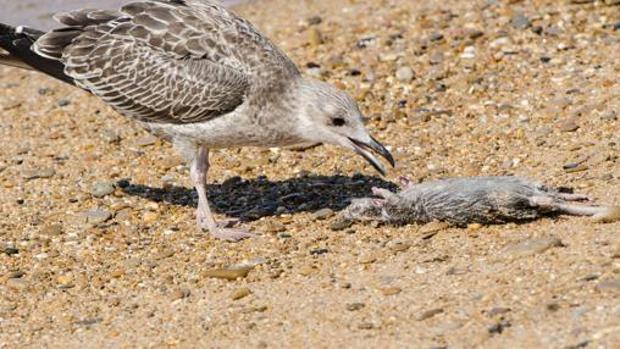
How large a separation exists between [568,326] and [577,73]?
4757 mm

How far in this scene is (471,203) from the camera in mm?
7785

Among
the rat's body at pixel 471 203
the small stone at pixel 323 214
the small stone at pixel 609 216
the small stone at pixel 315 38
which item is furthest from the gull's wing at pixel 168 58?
the small stone at pixel 315 38

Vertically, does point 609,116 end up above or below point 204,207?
above

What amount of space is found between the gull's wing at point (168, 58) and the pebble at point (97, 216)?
2.52 ft

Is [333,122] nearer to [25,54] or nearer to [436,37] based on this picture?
[25,54]

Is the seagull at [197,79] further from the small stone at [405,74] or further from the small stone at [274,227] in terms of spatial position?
the small stone at [405,74]

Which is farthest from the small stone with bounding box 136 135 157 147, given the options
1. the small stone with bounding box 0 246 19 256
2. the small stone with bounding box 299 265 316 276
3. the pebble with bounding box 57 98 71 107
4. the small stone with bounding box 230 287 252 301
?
the small stone with bounding box 230 287 252 301

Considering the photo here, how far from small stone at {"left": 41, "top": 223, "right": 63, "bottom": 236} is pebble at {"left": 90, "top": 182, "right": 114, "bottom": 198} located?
2.06 feet

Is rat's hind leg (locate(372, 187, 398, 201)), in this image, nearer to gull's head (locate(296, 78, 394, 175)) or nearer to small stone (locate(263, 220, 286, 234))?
gull's head (locate(296, 78, 394, 175))

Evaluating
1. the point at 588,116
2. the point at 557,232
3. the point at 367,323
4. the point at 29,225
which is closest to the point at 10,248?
the point at 29,225

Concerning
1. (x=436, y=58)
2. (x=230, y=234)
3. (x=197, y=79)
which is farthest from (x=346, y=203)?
(x=436, y=58)

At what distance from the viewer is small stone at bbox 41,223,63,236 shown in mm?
8695

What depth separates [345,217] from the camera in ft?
27.5

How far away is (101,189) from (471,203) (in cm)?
317
